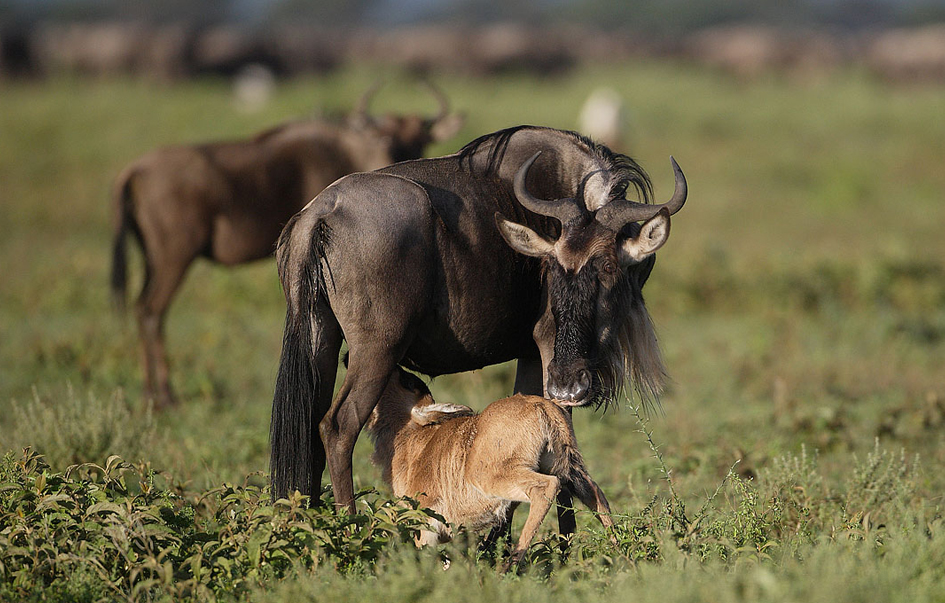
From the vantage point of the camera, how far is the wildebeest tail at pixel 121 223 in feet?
29.0

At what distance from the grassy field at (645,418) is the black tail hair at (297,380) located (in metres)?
0.33

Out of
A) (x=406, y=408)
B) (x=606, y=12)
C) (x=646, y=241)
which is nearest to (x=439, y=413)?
(x=406, y=408)

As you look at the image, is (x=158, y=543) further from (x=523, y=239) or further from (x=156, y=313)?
(x=156, y=313)

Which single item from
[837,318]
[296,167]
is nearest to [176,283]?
[296,167]

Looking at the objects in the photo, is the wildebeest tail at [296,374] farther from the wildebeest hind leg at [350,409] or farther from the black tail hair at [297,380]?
the wildebeest hind leg at [350,409]

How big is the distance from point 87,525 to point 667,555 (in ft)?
6.96

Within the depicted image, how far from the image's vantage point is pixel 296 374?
14.7ft

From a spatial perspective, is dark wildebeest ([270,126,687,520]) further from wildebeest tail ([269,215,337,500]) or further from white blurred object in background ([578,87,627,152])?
white blurred object in background ([578,87,627,152])

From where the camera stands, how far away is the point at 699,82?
30781mm

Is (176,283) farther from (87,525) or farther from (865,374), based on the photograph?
(865,374)

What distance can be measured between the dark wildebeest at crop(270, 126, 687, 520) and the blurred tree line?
102 meters

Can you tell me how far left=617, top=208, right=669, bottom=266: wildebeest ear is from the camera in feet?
14.6

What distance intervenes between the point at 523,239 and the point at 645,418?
5.35ft

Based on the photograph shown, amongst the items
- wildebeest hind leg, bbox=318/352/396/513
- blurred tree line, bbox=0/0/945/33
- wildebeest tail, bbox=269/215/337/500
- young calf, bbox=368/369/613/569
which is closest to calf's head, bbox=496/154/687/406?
young calf, bbox=368/369/613/569
